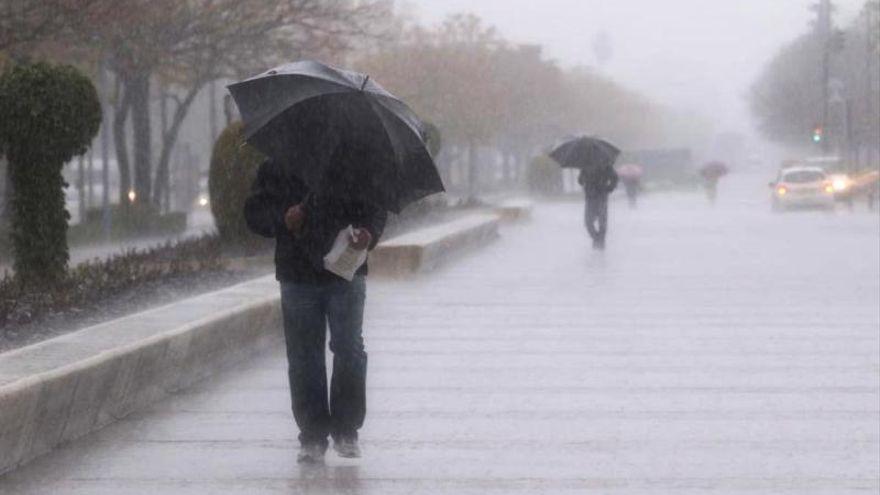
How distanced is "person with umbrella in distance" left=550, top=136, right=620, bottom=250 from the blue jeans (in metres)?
20.8

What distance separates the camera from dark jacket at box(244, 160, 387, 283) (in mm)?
8828

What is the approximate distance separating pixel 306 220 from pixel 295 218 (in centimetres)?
9

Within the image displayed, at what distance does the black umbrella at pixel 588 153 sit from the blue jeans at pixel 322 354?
21481 millimetres

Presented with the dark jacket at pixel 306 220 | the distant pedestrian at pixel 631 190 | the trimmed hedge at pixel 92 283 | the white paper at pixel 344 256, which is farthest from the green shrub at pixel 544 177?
the white paper at pixel 344 256

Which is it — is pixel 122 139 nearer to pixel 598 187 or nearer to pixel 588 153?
A: pixel 588 153

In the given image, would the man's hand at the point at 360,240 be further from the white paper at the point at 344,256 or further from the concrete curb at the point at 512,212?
the concrete curb at the point at 512,212

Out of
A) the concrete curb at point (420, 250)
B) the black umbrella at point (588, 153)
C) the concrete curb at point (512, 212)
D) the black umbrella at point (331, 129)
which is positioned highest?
the black umbrella at point (331, 129)

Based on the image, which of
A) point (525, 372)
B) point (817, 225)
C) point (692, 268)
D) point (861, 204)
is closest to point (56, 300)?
point (525, 372)

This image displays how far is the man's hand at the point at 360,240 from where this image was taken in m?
8.77

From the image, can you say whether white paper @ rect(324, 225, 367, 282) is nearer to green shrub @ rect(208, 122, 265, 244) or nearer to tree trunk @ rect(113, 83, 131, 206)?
green shrub @ rect(208, 122, 265, 244)

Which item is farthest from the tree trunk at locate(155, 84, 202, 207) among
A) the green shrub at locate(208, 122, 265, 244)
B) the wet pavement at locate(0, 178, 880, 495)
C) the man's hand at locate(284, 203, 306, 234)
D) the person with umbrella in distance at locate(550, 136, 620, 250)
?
the man's hand at locate(284, 203, 306, 234)

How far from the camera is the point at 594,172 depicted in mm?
30125

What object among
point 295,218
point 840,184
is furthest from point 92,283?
point 840,184

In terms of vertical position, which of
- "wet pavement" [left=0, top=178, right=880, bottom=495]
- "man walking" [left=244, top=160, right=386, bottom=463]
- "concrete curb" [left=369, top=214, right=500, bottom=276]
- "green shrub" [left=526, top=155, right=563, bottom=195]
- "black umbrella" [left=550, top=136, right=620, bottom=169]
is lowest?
"green shrub" [left=526, top=155, right=563, bottom=195]
